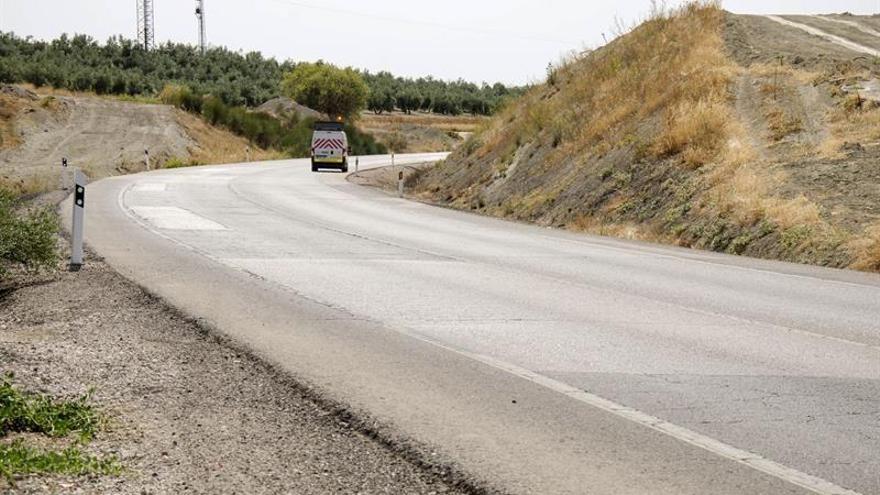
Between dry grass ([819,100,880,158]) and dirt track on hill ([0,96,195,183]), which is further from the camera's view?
dirt track on hill ([0,96,195,183])

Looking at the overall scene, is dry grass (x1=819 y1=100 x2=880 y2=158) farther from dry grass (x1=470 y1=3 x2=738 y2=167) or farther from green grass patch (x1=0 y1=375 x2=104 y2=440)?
green grass patch (x1=0 y1=375 x2=104 y2=440)

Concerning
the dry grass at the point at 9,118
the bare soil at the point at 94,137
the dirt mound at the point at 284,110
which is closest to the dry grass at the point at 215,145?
the bare soil at the point at 94,137

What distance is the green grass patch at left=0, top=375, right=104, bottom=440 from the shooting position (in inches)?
247

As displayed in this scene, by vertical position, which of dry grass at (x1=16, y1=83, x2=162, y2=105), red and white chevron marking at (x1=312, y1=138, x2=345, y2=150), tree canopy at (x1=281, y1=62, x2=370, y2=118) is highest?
tree canopy at (x1=281, y1=62, x2=370, y2=118)

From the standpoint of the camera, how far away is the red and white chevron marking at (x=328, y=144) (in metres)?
52.6

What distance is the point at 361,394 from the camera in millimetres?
7438

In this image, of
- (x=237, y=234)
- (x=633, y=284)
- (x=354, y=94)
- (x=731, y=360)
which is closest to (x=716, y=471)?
(x=731, y=360)

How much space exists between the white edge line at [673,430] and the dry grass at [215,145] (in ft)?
171

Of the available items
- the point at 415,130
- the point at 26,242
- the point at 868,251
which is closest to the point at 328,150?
the point at 868,251

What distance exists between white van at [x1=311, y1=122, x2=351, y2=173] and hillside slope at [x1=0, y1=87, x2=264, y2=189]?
862cm

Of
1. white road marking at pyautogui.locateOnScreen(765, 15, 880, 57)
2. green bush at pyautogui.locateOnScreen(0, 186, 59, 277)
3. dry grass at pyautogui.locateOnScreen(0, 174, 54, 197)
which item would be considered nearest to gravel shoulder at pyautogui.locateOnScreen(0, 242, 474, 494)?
green bush at pyautogui.locateOnScreen(0, 186, 59, 277)

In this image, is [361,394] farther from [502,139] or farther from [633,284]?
[502,139]

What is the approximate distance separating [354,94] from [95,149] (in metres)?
50.8

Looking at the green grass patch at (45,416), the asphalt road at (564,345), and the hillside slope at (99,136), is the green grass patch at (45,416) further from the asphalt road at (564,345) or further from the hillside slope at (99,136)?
the hillside slope at (99,136)
